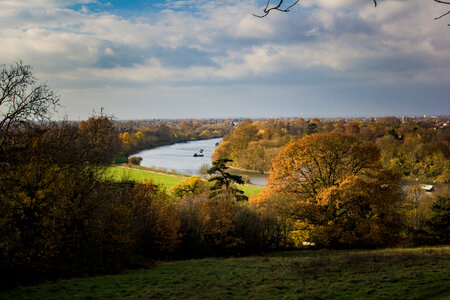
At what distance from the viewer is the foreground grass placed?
356 inches

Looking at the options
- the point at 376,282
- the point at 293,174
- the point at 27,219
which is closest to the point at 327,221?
the point at 293,174

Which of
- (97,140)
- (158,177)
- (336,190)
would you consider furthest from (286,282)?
(158,177)

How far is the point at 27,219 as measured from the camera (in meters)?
13.3

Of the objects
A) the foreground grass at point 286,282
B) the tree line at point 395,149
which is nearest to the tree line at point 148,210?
the foreground grass at point 286,282

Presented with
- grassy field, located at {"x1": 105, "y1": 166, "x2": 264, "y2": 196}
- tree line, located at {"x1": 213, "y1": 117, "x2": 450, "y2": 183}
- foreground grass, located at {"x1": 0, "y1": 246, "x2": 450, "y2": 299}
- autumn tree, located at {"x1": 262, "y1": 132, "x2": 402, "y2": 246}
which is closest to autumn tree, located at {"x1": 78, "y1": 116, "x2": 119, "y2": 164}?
foreground grass, located at {"x1": 0, "y1": 246, "x2": 450, "y2": 299}

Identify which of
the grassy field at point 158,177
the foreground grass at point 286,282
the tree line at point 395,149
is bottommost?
the grassy field at point 158,177

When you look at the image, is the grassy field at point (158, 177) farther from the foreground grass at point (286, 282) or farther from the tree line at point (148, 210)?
the foreground grass at point (286, 282)

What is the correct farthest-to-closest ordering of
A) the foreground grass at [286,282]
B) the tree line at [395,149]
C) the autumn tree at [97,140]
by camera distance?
the tree line at [395,149], the autumn tree at [97,140], the foreground grass at [286,282]

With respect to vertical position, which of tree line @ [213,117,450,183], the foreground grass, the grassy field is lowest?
the grassy field

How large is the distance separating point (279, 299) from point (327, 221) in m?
14.4

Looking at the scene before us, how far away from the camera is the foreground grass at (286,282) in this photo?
9.03 m

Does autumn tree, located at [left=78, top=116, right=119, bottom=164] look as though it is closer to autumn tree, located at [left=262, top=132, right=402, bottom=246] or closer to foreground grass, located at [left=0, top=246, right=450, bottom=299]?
foreground grass, located at [left=0, top=246, right=450, bottom=299]

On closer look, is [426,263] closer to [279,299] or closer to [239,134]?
[279,299]

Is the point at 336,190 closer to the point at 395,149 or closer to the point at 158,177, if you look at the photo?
the point at 158,177
